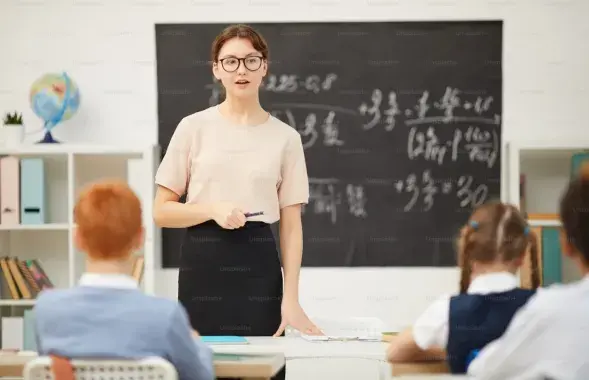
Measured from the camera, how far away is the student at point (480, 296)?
6.07ft

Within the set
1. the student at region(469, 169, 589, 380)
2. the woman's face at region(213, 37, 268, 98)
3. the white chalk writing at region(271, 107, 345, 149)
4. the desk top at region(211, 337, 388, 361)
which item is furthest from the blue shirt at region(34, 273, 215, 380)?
the white chalk writing at region(271, 107, 345, 149)

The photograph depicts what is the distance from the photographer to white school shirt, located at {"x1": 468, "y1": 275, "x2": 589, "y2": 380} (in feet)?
5.24

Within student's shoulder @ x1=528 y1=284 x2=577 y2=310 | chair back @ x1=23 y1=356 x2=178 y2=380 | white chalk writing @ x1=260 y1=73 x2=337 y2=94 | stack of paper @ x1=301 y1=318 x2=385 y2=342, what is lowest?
stack of paper @ x1=301 y1=318 x2=385 y2=342

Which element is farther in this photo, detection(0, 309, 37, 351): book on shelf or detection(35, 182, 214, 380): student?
detection(0, 309, 37, 351): book on shelf

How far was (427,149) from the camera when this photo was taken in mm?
4582

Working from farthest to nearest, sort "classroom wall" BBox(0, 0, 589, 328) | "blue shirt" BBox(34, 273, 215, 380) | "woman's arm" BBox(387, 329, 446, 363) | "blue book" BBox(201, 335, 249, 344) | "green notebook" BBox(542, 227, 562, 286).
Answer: "classroom wall" BBox(0, 0, 589, 328), "green notebook" BBox(542, 227, 562, 286), "blue book" BBox(201, 335, 249, 344), "woman's arm" BBox(387, 329, 446, 363), "blue shirt" BBox(34, 273, 215, 380)

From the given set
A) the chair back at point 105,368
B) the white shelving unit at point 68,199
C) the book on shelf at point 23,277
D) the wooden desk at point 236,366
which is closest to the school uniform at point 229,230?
the wooden desk at point 236,366

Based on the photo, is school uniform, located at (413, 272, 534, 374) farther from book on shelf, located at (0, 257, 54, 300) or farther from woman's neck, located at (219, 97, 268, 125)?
book on shelf, located at (0, 257, 54, 300)

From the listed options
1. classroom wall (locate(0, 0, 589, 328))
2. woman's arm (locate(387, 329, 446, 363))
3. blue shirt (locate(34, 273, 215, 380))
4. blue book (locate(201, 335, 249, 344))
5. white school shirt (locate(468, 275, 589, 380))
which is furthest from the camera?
classroom wall (locate(0, 0, 589, 328))

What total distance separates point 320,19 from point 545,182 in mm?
1419

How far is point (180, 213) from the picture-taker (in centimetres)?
252

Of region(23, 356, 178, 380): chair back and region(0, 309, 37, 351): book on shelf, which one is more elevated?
region(23, 356, 178, 380): chair back

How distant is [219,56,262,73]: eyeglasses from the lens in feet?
8.43

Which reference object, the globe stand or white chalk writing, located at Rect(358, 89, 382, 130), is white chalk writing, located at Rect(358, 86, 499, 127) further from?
the globe stand
